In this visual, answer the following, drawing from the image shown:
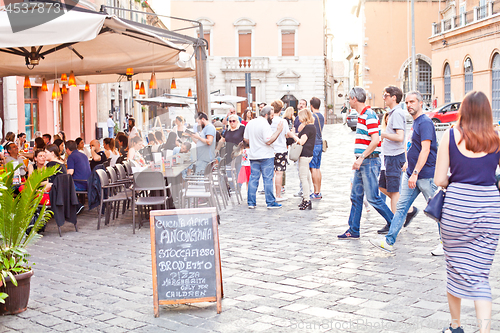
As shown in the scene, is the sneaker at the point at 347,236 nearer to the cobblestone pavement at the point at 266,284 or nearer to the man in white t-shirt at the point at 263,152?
the cobblestone pavement at the point at 266,284

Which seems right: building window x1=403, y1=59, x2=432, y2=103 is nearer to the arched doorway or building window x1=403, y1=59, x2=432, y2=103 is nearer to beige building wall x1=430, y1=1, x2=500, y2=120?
beige building wall x1=430, y1=1, x2=500, y2=120

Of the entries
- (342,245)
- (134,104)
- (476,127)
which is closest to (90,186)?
(342,245)

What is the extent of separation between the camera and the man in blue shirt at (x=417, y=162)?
5.89 meters

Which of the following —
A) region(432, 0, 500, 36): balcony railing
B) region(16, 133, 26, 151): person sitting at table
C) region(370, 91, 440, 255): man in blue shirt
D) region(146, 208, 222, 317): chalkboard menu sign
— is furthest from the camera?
region(432, 0, 500, 36): balcony railing

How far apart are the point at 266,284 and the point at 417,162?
2.03m

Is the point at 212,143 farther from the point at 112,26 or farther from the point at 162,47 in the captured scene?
the point at 112,26

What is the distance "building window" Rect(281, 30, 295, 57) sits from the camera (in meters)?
44.4

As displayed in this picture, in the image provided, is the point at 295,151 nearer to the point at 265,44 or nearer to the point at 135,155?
the point at 135,155

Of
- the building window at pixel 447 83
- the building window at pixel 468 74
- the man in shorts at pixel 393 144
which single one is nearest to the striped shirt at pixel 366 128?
the man in shorts at pixel 393 144

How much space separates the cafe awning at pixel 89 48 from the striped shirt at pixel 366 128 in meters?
3.07

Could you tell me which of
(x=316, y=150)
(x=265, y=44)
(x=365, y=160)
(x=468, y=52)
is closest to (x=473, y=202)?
(x=365, y=160)

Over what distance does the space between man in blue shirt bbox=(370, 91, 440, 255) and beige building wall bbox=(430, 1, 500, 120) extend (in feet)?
86.2

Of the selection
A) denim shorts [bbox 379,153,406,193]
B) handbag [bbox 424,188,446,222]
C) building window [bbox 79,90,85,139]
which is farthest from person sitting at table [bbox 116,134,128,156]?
building window [bbox 79,90,85,139]

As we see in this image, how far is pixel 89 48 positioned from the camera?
30.8ft
